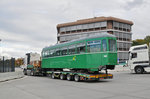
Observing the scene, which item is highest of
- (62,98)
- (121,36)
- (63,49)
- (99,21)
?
(99,21)

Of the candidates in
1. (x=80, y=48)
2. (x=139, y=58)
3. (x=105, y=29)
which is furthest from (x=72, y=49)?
(x=105, y=29)

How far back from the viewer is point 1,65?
38.4 metres

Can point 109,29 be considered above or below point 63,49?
above

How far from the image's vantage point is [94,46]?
1670 centimetres

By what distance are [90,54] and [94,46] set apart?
2.53 ft

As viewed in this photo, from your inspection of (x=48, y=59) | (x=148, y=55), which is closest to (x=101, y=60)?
(x=48, y=59)

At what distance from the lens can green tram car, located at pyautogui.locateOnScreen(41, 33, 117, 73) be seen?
15977 millimetres

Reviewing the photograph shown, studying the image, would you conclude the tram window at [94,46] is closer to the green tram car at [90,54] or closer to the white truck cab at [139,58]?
the green tram car at [90,54]

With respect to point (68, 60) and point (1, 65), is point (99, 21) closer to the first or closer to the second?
point (1, 65)

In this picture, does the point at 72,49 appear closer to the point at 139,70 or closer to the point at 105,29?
the point at 139,70

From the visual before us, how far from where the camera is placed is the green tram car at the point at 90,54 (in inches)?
629

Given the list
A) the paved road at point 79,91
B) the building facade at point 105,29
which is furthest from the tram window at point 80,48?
the building facade at point 105,29

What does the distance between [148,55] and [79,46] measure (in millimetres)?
12263

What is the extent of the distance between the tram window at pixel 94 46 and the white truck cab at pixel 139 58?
12183 mm
